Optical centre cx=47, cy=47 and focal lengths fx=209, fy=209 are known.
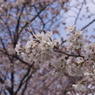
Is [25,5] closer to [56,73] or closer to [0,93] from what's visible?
[0,93]

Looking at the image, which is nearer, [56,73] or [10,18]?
[56,73]

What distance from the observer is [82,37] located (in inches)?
86.5

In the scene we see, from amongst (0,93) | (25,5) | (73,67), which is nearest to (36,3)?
(25,5)

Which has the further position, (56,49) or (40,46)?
(56,49)

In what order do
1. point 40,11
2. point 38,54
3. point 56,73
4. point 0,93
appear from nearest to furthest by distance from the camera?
point 38,54 < point 56,73 < point 40,11 < point 0,93

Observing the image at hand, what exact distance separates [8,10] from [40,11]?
4.69 ft

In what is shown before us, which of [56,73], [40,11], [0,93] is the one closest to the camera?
[56,73]

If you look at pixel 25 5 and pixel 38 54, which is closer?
pixel 38 54

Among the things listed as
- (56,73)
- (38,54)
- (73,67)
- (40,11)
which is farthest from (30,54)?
(40,11)

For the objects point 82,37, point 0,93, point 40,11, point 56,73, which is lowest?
point 0,93

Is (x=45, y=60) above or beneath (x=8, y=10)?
beneath

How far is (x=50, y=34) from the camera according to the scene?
7.14 ft

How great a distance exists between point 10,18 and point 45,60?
6.46 metres

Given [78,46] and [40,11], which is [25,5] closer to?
[40,11]
